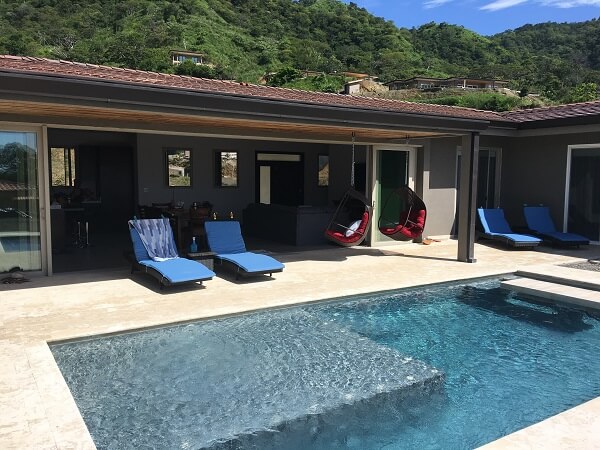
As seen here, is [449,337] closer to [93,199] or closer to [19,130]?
[19,130]

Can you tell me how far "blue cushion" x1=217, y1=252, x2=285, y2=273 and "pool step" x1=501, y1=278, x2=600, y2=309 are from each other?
403 centimetres

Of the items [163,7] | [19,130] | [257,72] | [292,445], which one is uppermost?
[163,7]

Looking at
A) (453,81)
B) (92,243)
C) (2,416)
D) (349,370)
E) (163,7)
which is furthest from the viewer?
(453,81)

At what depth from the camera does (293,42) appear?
65.1m

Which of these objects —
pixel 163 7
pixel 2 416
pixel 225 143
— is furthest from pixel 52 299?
pixel 163 7

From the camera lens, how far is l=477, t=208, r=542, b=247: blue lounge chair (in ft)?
40.8

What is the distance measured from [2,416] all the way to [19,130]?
18.9ft

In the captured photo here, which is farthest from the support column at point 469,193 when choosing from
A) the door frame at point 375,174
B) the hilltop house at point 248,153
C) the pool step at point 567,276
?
the door frame at point 375,174

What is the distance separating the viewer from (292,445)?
390 centimetres

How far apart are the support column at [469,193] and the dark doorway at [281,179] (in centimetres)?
714

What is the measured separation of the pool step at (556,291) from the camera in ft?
26.0

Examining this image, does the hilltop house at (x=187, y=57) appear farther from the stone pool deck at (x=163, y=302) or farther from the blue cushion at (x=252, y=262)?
the blue cushion at (x=252, y=262)

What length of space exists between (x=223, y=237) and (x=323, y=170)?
27.3 feet

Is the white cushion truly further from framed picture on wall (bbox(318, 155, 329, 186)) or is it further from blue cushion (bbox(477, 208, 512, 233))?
framed picture on wall (bbox(318, 155, 329, 186))
